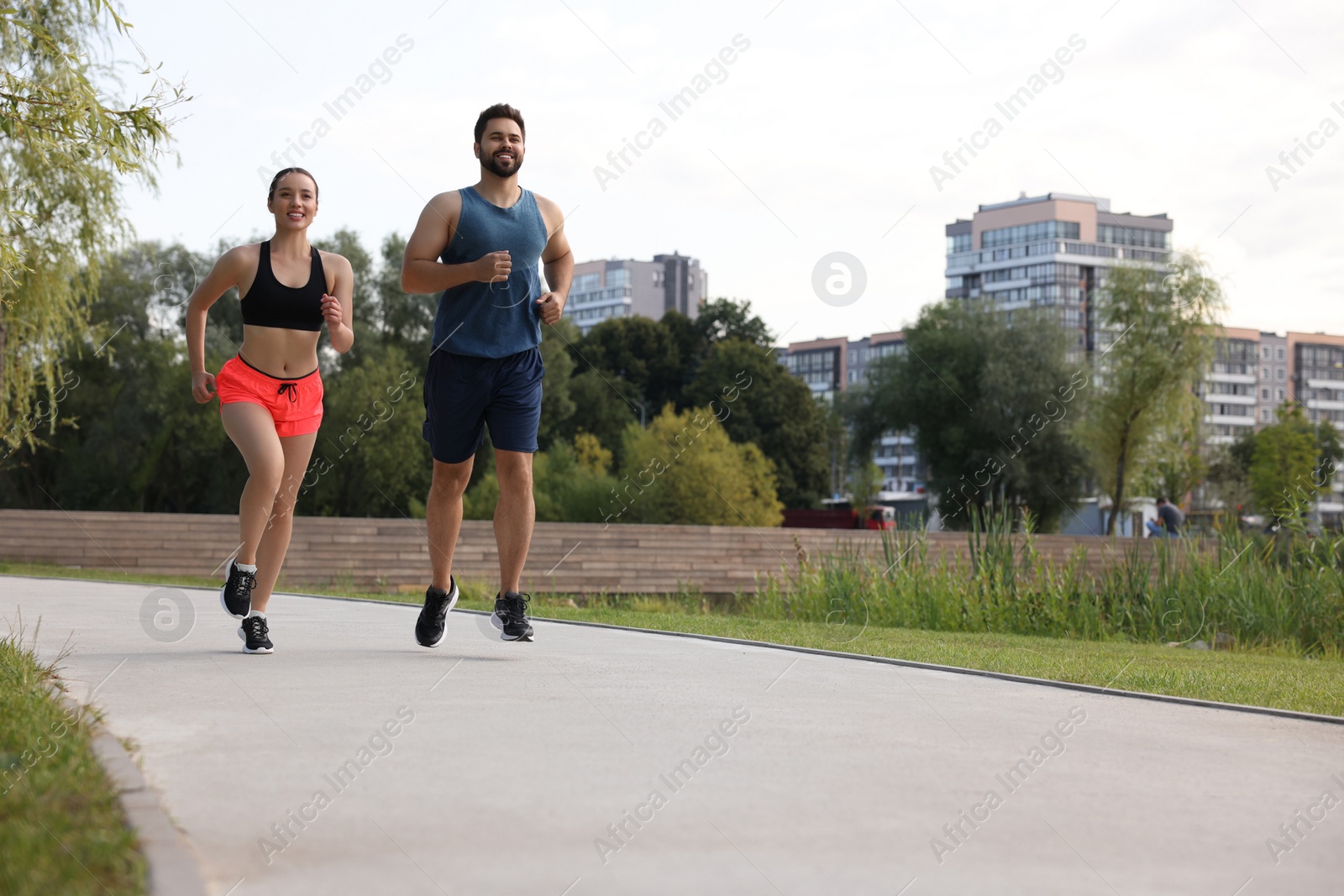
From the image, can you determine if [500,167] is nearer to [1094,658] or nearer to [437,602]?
[437,602]

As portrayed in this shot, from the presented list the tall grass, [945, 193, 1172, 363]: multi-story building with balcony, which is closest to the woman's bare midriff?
the tall grass

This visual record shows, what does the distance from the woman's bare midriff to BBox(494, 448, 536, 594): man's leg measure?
95cm

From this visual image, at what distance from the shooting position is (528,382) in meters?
5.89

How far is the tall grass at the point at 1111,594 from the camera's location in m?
11.6

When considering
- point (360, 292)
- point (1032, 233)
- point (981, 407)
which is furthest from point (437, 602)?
point (1032, 233)

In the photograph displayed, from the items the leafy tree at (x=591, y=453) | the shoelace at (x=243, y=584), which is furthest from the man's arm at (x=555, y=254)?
the leafy tree at (x=591, y=453)

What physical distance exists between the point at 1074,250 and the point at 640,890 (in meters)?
122

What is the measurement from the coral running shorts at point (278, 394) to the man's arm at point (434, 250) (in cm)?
62

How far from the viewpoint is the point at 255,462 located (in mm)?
5664

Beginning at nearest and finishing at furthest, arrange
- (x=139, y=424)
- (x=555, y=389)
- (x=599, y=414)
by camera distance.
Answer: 1. (x=139, y=424)
2. (x=555, y=389)
3. (x=599, y=414)

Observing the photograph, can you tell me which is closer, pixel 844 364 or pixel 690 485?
pixel 690 485

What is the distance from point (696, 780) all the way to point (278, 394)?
3342 mm

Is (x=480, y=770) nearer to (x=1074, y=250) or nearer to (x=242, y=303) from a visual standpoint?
(x=242, y=303)

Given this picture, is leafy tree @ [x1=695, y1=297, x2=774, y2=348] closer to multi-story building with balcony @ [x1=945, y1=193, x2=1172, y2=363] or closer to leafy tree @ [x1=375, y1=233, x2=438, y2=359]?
leafy tree @ [x1=375, y1=233, x2=438, y2=359]
